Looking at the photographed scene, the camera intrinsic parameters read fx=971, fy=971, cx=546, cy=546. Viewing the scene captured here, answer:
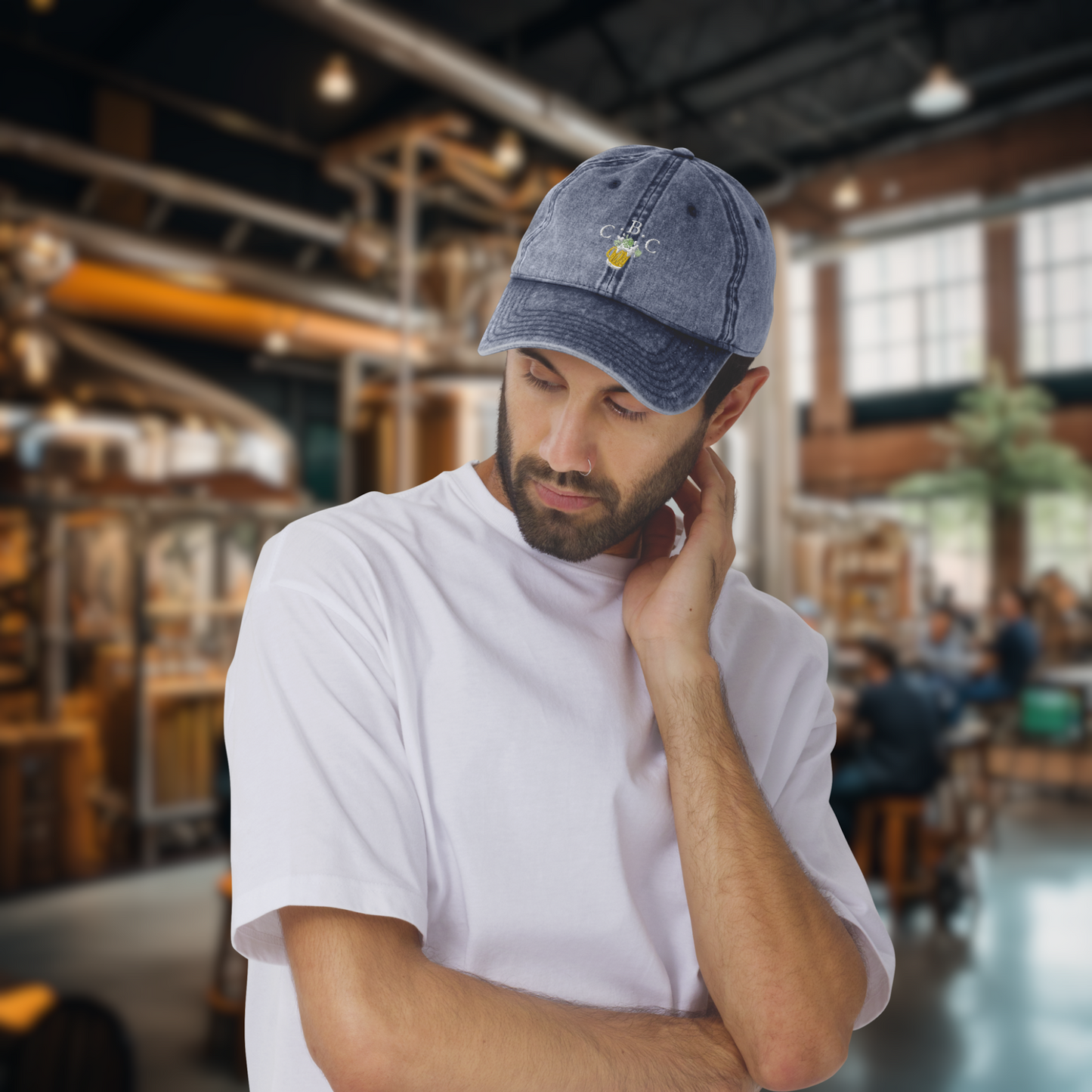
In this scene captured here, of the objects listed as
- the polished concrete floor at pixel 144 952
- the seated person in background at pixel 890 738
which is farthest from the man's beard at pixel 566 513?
the seated person in background at pixel 890 738

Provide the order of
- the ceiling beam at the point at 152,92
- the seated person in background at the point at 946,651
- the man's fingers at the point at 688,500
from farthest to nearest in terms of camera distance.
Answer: the seated person in background at the point at 946,651 < the ceiling beam at the point at 152,92 < the man's fingers at the point at 688,500

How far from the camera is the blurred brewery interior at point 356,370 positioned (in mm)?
4590

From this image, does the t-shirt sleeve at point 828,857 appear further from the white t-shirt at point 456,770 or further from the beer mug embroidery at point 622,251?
the beer mug embroidery at point 622,251

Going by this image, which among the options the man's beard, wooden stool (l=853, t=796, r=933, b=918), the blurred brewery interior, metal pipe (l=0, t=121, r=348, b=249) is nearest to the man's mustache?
the man's beard

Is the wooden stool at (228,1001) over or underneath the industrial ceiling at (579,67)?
underneath

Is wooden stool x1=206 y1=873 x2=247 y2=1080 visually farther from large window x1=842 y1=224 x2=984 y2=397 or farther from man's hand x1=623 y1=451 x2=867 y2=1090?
large window x1=842 y1=224 x2=984 y2=397

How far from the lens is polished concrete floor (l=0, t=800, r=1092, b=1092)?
10.5ft

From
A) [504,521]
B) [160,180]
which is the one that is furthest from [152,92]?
[504,521]

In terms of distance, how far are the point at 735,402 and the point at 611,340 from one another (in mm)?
212

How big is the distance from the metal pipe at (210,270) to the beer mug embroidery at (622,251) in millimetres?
4743

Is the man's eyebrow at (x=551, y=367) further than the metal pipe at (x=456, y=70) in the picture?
→ No

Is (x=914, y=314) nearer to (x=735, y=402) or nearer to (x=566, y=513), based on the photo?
(x=735, y=402)

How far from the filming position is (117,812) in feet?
17.5

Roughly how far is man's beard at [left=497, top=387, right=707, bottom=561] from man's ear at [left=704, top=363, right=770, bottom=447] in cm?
12
